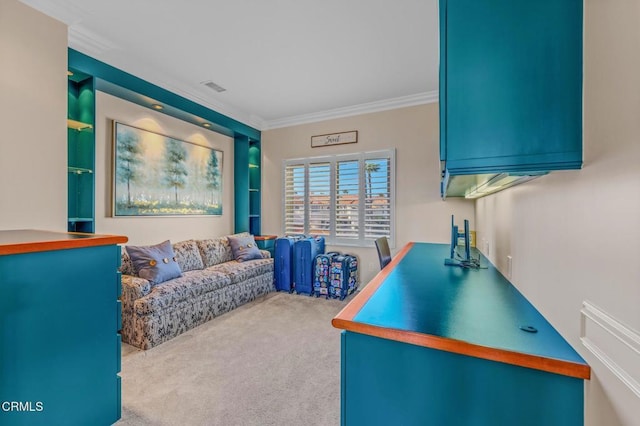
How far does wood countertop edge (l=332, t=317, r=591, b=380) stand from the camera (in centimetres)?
80

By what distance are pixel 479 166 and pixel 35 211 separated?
10.1ft

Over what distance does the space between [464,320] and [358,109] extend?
4.06m

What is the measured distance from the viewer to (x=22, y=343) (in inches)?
53.0

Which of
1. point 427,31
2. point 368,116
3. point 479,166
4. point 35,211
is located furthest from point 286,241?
point 479,166

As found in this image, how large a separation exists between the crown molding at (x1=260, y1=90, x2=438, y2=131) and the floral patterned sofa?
91.6 inches

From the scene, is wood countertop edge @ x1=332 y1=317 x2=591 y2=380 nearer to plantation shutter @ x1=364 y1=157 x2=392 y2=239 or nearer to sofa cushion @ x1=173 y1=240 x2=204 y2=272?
sofa cushion @ x1=173 y1=240 x2=204 y2=272

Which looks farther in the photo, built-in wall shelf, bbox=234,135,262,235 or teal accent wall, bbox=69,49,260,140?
built-in wall shelf, bbox=234,135,262,235

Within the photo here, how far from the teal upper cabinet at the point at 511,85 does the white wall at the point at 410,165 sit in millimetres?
3220

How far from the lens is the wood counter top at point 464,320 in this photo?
86 cm

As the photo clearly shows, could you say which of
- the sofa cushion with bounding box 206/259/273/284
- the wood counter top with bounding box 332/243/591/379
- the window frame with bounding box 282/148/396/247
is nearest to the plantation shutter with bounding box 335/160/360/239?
the window frame with bounding box 282/148/396/247

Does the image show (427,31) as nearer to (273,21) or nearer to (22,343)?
(273,21)

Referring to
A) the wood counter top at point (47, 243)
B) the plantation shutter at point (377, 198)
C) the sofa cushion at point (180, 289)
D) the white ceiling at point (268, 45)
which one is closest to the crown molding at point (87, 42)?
the white ceiling at point (268, 45)

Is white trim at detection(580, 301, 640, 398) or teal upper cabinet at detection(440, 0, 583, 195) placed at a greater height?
teal upper cabinet at detection(440, 0, 583, 195)

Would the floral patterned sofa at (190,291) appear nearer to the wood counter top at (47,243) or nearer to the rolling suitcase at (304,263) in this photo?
the rolling suitcase at (304,263)
